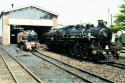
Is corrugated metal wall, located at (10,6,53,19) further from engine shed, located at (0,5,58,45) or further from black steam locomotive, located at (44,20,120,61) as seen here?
black steam locomotive, located at (44,20,120,61)

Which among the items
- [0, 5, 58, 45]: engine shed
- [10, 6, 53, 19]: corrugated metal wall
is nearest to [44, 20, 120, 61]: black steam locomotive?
[0, 5, 58, 45]: engine shed

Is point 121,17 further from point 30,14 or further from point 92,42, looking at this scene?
point 92,42

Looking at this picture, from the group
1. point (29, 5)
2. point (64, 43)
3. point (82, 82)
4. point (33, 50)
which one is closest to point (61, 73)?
point (82, 82)

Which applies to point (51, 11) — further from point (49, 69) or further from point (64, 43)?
point (49, 69)

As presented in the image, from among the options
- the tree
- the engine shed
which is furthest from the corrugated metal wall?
the tree

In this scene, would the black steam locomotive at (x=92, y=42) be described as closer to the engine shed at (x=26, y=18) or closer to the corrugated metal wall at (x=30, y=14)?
the engine shed at (x=26, y=18)

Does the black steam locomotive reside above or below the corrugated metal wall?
below

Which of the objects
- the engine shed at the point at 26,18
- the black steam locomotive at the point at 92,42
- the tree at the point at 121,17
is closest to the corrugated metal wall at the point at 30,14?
the engine shed at the point at 26,18

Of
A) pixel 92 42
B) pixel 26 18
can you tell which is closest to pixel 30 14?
pixel 26 18

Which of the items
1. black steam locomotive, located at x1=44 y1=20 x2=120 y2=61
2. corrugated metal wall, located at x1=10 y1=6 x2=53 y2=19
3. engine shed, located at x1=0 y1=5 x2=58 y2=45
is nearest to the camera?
black steam locomotive, located at x1=44 y1=20 x2=120 y2=61

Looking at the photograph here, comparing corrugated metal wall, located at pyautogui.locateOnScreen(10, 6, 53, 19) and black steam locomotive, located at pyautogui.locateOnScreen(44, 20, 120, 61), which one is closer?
black steam locomotive, located at pyautogui.locateOnScreen(44, 20, 120, 61)

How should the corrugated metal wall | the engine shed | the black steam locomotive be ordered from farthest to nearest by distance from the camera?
1. the corrugated metal wall
2. the engine shed
3. the black steam locomotive

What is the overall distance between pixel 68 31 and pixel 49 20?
2150 cm

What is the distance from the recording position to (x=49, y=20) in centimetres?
4744
